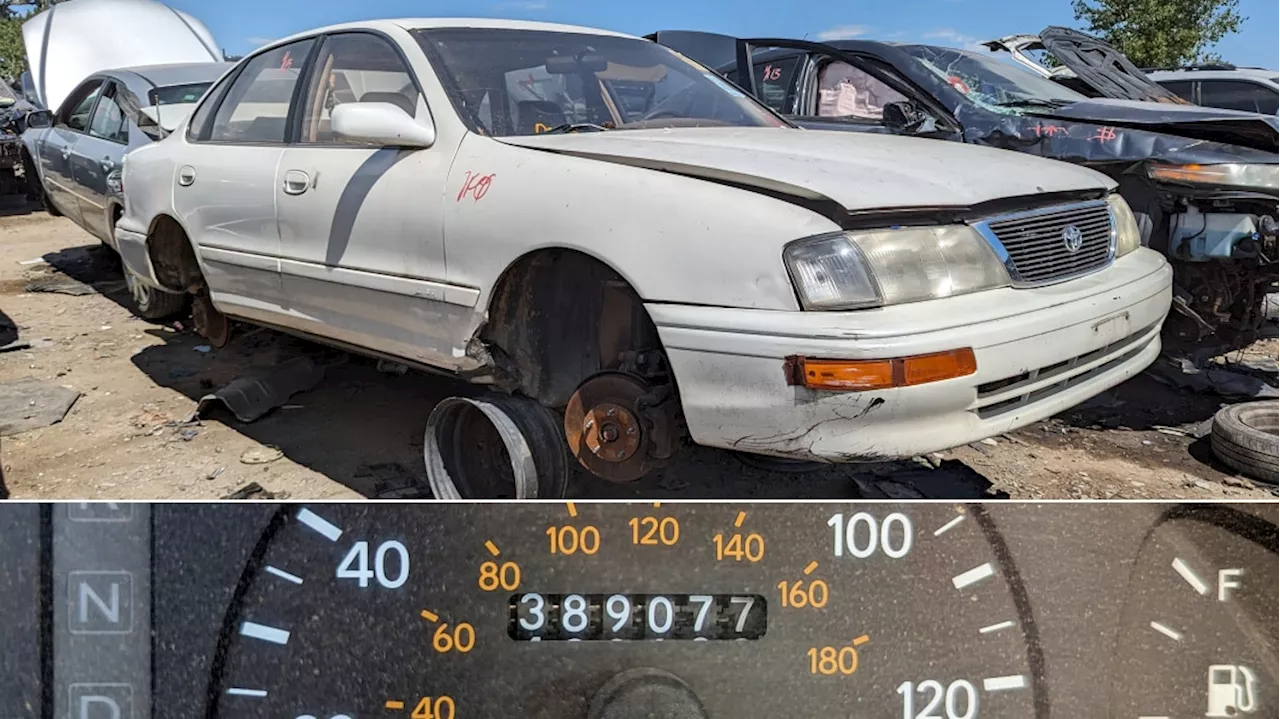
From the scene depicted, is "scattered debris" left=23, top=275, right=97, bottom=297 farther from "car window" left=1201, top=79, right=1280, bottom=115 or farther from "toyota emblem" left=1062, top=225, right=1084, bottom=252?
"car window" left=1201, top=79, right=1280, bottom=115

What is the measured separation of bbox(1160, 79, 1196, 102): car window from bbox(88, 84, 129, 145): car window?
362 centimetres

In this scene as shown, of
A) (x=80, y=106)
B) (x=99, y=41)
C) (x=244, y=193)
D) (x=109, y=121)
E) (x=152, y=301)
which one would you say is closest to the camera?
(x=244, y=193)

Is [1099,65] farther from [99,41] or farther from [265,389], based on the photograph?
[99,41]

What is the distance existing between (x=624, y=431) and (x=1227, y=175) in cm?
103

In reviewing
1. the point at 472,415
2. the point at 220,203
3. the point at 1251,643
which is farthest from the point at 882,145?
the point at 220,203

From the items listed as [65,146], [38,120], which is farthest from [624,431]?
[38,120]

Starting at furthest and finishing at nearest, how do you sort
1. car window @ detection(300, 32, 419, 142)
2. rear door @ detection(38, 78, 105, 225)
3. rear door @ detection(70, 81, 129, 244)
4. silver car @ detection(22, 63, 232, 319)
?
rear door @ detection(38, 78, 105, 225) < rear door @ detection(70, 81, 129, 244) < silver car @ detection(22, 63, 232, 319) < car window @ detection(300, 32, 419, 142)

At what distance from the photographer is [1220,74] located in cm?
156

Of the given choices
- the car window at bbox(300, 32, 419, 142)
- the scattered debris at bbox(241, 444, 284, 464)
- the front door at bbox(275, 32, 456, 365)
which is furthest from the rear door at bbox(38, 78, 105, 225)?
the scattered debris at bbox(241, 444, 284, 464)

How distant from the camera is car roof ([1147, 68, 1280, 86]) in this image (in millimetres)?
1455

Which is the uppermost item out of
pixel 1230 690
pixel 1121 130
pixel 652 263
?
pixel 1121 130

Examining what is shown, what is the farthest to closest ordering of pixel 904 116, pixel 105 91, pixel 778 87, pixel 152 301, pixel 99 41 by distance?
1. pixel 105 91
2. pixel 99 41
3. pixel 152 301
4. pixel 778 87
5. pixel 904 116

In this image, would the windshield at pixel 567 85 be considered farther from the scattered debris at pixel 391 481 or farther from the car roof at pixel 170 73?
the car roof at pixel 170 73

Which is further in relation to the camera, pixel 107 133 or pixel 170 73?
pixel 107 133
